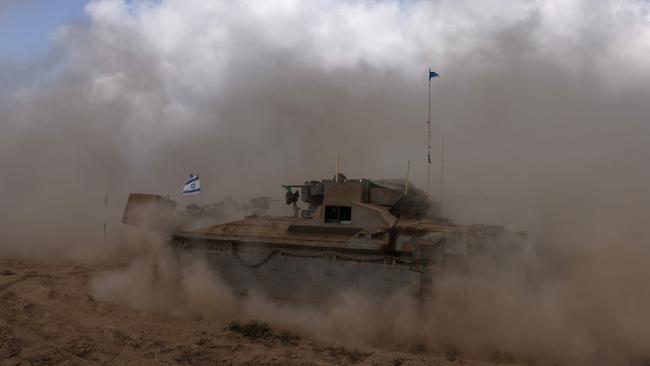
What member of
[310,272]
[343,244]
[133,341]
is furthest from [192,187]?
[133,341]

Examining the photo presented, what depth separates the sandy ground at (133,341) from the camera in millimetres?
7801

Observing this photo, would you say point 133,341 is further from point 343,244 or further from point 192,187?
point 192,187

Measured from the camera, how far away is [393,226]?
36.3 feet

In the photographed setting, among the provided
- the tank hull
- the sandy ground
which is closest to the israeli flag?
the tank hull

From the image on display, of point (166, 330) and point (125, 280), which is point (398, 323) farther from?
point (125, 280)

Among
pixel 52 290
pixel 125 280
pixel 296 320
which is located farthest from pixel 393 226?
pixel 52 290

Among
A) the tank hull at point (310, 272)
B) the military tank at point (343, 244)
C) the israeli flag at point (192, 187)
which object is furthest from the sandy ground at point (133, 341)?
the israeli flag at point (192, 187)

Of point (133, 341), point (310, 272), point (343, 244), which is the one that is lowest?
point (133, 341)

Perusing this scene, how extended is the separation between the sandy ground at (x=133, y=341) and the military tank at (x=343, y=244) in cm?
159

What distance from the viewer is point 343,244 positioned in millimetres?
11164

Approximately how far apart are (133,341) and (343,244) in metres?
4.26

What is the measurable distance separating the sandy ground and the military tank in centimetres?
159

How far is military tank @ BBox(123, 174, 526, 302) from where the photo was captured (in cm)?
1028

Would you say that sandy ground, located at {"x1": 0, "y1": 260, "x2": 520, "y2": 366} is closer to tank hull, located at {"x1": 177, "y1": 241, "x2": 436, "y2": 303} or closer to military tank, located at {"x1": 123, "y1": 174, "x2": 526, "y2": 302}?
tank hull, located at {"x1": 177, "y1": 241, "x2": 436, "y2": 303}
